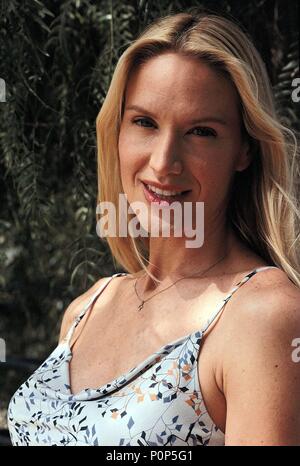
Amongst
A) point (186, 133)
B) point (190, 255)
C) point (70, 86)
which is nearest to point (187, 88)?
point (186, 133)

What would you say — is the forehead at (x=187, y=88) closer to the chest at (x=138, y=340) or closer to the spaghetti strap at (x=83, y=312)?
the chest at (x=138, y=340)

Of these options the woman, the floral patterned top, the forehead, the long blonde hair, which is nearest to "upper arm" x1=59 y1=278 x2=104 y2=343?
the woman

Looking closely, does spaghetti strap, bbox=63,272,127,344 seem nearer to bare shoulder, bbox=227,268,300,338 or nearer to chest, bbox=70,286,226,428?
chest, bbox=70,286,226,428

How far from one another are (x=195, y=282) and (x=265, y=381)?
0.33 metres

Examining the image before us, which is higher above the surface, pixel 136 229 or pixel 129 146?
pixel 129 146

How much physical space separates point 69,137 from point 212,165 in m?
0.90

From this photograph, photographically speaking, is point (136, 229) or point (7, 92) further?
point (7, 92)

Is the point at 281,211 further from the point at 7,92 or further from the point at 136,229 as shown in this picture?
the point at 7,92

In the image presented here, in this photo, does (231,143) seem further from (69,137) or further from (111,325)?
(69,137)

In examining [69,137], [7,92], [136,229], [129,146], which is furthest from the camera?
[69,137]
